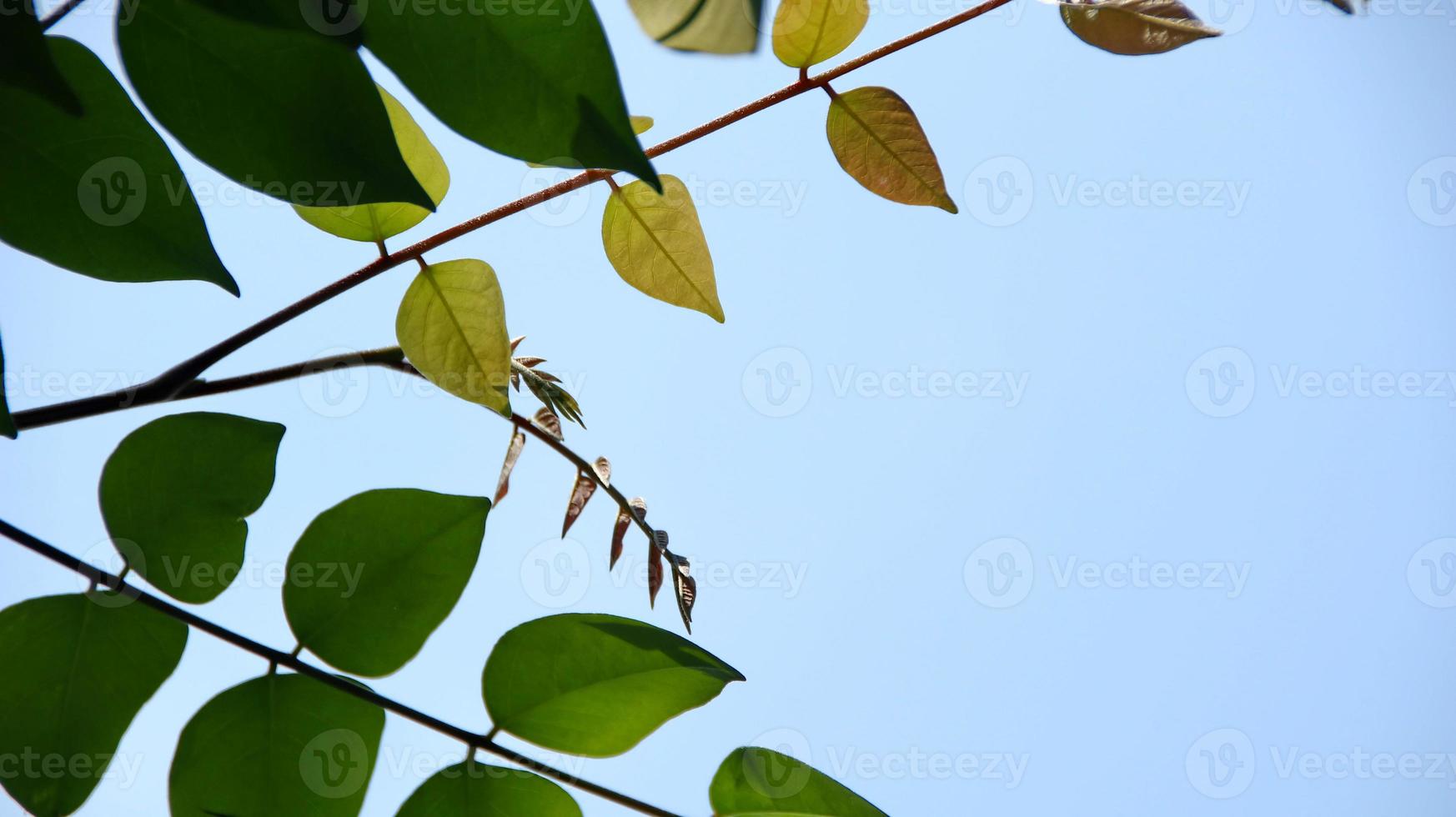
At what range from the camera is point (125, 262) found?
1.04ft

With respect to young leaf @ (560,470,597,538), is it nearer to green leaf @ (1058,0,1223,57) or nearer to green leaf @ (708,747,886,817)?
green leaf @ (708,747,886,817)

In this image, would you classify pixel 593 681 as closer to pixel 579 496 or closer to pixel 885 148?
pixel 579 496

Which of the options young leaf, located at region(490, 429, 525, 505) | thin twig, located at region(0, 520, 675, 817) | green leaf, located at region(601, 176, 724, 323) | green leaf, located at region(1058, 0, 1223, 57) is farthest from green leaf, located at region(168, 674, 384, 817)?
green leaf, located at region(1058, 0, 1223, 57)

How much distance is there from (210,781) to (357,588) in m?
0.10

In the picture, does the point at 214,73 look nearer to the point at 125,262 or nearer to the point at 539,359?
the point at 125,262

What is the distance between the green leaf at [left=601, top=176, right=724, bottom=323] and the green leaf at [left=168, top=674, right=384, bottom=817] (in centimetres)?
24

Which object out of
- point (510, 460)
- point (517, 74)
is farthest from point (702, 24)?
point (510, 460)

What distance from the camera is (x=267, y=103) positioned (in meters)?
0.28

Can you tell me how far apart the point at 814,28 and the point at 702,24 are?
0.16m

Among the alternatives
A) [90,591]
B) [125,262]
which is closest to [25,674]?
[90,591]

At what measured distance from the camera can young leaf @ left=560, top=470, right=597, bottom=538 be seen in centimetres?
49

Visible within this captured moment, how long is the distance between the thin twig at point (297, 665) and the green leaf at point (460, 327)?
0.45 ft

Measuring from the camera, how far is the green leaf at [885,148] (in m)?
0.42

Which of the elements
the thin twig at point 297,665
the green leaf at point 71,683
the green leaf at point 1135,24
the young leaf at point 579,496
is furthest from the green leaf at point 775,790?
the green leaf at point 1135,24
